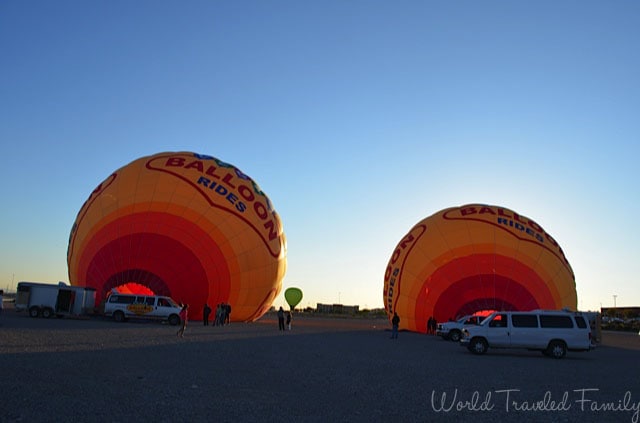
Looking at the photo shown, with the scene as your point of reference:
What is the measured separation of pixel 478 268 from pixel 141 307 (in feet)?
47.8

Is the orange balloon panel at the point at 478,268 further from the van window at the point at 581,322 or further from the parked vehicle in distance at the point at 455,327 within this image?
the van window at the point at 581,322

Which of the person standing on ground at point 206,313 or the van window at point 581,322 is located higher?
the van window at point 581,322

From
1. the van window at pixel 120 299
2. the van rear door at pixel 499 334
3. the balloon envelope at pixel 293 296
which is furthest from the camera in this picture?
the balloon envelope at pixel 293 296

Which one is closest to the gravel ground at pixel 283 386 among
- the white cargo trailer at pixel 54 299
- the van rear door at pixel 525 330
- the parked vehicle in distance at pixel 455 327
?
the van rear door at pixel 525 330

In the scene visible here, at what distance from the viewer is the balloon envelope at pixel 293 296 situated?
56.7 meters

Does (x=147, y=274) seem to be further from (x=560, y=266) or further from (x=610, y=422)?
(x=610, y=422)

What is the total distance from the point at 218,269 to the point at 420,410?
1852 centimetres

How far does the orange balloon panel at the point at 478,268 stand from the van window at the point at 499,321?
5.75m

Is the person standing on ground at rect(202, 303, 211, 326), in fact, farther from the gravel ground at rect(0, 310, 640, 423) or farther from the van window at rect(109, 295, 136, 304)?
the gravel ground at rect(0, 310, 640, 423)

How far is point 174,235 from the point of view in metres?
24.4

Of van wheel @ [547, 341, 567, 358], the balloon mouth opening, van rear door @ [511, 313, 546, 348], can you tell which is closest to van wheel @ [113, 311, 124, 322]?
the balloon mouth opening

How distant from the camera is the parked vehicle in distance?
2278cm

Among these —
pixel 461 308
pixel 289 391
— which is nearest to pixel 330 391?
pixel 289 391

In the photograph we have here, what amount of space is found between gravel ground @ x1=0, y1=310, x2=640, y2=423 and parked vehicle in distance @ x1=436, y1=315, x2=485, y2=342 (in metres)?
7.82
